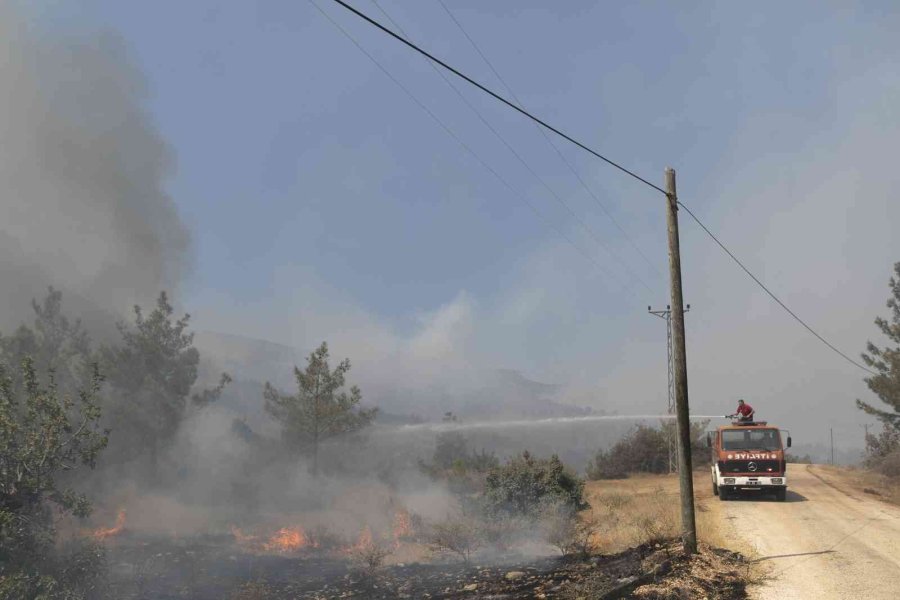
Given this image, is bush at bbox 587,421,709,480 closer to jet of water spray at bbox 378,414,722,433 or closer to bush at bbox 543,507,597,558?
jet of water spray at bbox 378,414,722,433

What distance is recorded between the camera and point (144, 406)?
3394cm

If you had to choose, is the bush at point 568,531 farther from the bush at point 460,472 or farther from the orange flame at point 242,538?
the orange flame at point 242,538

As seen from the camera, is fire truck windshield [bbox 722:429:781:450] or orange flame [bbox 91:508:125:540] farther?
orange flame [bbox 91:508:125:540]

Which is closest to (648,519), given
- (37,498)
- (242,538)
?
(37,498)

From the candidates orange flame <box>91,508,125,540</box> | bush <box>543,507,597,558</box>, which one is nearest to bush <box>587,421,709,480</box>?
bush <box>543,507,597,558</box>

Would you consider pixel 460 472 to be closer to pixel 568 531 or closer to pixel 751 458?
pixel 568 531

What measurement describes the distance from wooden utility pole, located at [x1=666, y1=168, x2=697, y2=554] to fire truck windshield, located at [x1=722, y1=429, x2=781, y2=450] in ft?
29.1

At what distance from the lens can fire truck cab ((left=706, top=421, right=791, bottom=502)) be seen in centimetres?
2165

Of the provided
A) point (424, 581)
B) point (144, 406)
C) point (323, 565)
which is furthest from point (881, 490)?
point (144, 406)

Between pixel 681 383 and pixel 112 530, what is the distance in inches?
983

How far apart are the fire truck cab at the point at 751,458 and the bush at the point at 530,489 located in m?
5.27

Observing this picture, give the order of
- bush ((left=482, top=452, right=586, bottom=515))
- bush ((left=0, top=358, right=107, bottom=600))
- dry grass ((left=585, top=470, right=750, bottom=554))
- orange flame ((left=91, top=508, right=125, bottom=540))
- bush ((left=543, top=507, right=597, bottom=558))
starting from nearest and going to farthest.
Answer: bush ((left=0, top=358, right=107, bottom=600)), dry grass ((left=585, top=470, right=750, bottom=554)), bush ((left=543, top=507, right=597, bottom=558)), bush ((left=482, top=452, right=586, bottom=515)), orange flame ((left=91, top=508, right=125, bottom=540))

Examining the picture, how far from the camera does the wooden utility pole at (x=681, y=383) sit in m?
13.9

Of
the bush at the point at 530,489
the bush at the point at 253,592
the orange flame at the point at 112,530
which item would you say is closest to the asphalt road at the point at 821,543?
the bush at the point at 530,489
